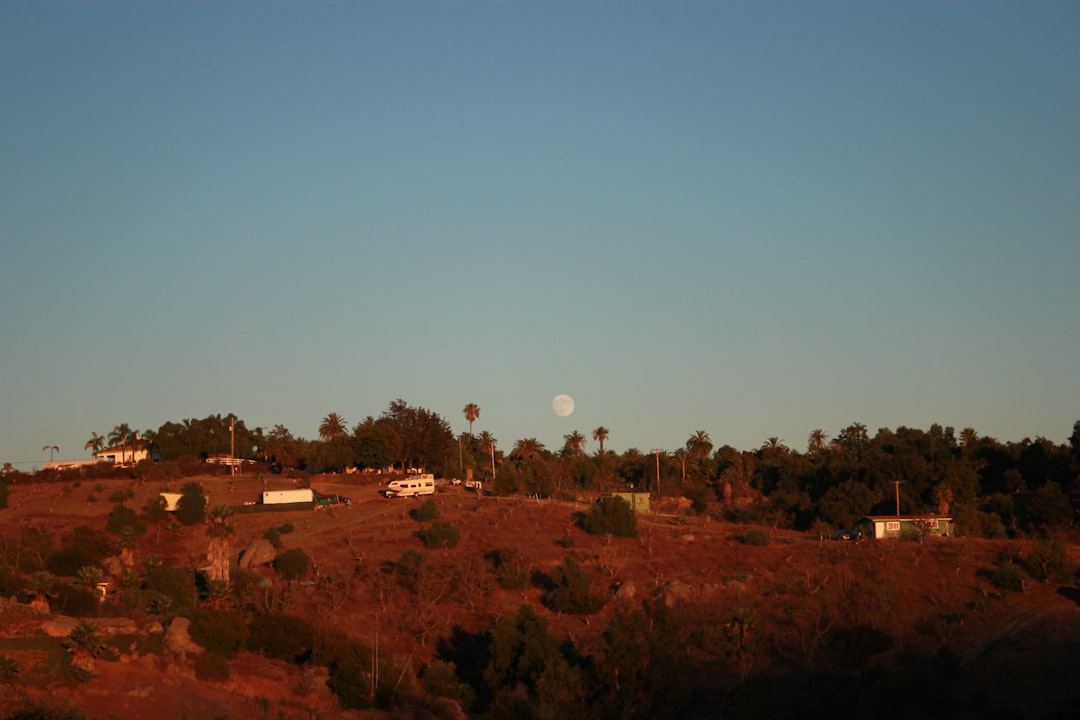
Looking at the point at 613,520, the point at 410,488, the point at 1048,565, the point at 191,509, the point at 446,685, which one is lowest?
the point at 446,685

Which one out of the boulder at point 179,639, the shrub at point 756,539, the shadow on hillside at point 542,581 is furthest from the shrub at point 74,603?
the shrub at point 756,539

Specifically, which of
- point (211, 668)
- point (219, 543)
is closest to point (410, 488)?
point (219, 543)

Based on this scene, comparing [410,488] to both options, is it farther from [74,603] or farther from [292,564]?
[74,603]

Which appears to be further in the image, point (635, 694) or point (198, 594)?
point (198, 594)

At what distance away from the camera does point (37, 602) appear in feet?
175

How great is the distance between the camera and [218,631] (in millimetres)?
52844

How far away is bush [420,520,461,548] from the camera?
76.6 m

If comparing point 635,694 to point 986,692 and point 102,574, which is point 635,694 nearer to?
point 986,692

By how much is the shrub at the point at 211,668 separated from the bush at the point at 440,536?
91.1 ft

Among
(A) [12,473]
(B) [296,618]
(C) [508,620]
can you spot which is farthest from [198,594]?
(A) [12,473]

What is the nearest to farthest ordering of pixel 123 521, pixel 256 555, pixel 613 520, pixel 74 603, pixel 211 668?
pixel 211 668
pixel 74 603
pixel 256 555
pixel 123 521
pixel 613 520

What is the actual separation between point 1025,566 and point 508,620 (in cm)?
3551

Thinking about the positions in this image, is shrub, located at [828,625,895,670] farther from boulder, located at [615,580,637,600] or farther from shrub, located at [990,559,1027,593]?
boulder, located at [615,580,637,600]

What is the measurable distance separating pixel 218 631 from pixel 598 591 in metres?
24.5
